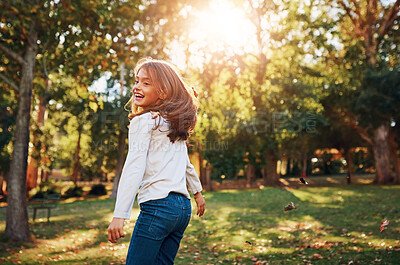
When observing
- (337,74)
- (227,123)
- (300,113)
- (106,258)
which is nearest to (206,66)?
(227,123)

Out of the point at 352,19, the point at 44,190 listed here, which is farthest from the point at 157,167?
the point at 352,19

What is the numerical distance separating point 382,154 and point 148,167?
2967 cm

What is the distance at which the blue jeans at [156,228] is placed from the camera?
2.39m

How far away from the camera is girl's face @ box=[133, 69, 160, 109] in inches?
111

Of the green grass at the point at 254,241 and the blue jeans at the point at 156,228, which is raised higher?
the blue jeans at the point at 156,228

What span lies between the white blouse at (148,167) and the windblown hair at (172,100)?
89mm

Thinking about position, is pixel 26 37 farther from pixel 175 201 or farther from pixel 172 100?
pixel 175 201

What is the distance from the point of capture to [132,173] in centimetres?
246

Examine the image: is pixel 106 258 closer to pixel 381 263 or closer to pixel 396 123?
pixel 381 263

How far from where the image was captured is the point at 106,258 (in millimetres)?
7934

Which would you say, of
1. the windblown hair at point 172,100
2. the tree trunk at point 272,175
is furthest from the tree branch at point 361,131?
the windblown hair at point 172,100

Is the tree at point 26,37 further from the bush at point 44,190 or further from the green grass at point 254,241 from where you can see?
the bush at point 44,190

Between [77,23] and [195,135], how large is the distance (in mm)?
7278

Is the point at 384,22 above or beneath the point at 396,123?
above
